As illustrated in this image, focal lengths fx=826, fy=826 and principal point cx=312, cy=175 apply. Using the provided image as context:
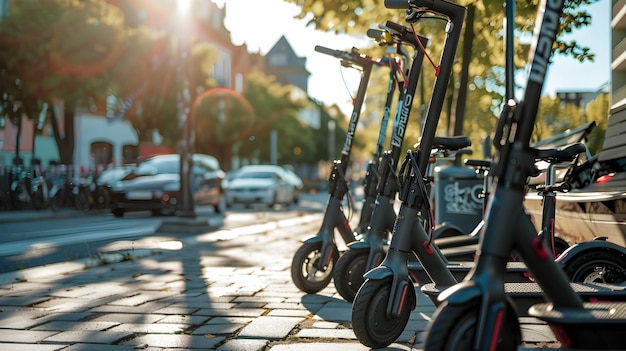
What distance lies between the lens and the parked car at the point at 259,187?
86.9ft

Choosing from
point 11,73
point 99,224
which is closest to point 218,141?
point 11,73

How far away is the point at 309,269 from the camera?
276 inches

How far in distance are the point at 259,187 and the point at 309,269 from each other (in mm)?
19569

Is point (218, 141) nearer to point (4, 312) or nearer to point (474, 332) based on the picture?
point (4, 312)

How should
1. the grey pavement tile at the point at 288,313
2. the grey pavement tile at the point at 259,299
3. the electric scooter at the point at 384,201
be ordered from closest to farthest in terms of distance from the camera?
1. the electric scooter at the point at 384,201
2. the grey pavement tile at the point at 288,313
3. the grey pavement tile at the point at 259,299

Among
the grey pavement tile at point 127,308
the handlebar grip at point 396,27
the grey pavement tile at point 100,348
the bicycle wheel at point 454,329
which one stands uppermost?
the handlebar grip at point 396,27

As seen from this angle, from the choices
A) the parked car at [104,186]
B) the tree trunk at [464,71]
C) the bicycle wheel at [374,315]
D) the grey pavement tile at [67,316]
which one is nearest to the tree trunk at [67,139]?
the parked car at [104,186]

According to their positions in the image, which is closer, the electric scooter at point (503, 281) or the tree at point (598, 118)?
the electric scooter at point (503, 281)

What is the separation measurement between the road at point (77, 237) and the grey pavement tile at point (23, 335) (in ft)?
12.5

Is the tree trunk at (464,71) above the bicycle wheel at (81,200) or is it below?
above

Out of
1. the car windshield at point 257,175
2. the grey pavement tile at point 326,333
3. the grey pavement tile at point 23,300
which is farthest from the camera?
the car windshield at point 257,175

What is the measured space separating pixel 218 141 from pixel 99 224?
2803 cm

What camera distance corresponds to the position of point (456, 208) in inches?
438

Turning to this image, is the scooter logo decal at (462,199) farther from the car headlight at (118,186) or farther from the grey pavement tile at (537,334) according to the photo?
the car headlight at (118,186)
